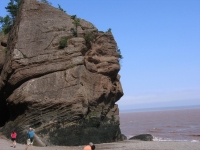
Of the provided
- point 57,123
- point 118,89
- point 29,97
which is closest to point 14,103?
point 29,97

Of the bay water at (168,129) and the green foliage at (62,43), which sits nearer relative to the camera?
the green foliage at (62,43)

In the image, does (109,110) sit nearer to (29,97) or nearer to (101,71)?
(101,71)

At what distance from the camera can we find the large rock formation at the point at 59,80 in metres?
24.8

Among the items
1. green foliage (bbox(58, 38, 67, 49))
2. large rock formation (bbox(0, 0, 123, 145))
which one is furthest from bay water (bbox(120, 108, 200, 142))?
green foliage (bbox(58, 38, 67, 49))

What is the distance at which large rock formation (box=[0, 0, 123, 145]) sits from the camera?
977 inches

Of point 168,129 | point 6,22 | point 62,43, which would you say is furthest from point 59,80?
point 168,129

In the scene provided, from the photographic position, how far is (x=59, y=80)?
2584 centimetres

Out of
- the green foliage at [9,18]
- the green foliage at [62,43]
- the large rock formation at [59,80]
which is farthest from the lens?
the green foliage at [9,18]

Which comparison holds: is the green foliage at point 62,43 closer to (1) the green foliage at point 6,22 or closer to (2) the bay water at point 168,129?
(1) the green foliage at point 6,22

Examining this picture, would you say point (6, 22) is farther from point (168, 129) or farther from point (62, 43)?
point (168, 129)

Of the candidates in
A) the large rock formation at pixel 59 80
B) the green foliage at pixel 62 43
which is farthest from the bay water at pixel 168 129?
the green foliage at pixel 62 43

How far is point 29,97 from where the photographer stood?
81.2ft

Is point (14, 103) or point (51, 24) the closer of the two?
point (14, 103)

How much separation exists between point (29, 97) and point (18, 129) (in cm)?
279
